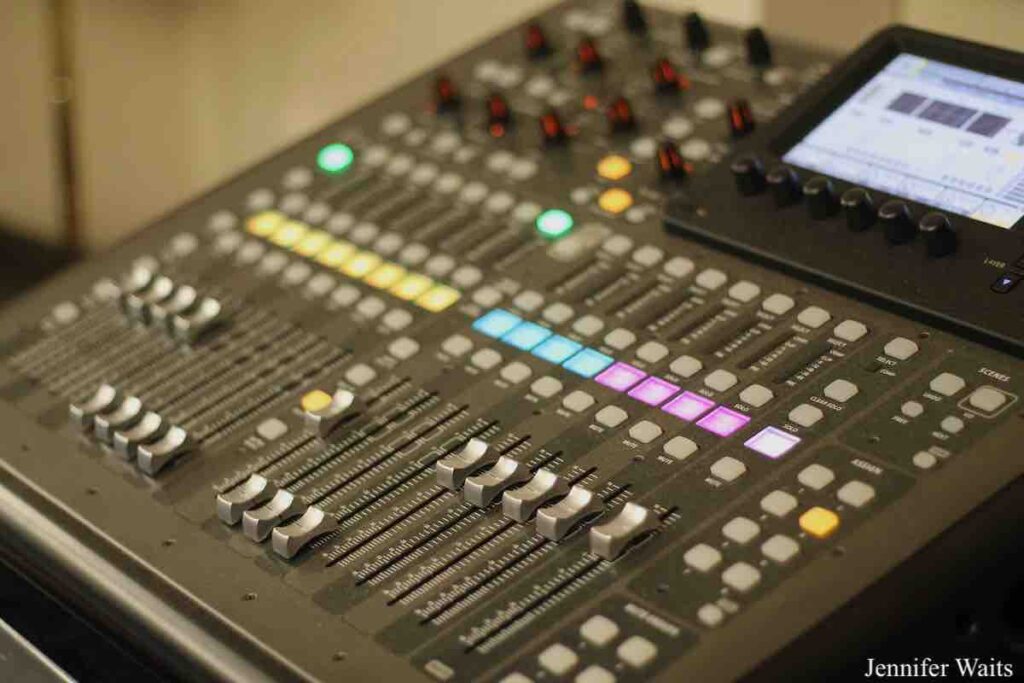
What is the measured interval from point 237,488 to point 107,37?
5.83 feet

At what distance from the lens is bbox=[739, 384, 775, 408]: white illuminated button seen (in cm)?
104

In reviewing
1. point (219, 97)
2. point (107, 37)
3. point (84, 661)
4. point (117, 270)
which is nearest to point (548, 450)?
point (84, 661)

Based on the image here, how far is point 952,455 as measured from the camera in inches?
37.9

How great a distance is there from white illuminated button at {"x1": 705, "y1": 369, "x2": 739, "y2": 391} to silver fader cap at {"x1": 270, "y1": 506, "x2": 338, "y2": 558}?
0.81 ft

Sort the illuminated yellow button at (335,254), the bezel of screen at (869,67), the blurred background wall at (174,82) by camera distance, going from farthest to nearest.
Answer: the blurred background wall at (174,82)
the illuminated yellow button at (335,254)
the bezel of screen at (869,67)

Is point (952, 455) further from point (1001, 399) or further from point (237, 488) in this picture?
point (237, 488)

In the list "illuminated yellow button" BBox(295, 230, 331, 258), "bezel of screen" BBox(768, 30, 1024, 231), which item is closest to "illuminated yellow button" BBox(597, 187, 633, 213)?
"bezel of screen" BBox(768, 30, 1024, 231)

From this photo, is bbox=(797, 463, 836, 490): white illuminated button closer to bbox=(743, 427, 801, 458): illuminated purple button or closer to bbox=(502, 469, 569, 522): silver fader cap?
bbox=(743, 427, 801, 458): illuminated purple button

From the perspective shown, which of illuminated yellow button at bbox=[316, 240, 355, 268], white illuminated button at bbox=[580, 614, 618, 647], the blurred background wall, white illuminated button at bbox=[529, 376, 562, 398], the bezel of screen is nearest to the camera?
white illuminated button at bbox=[580, 614, 618, 647]

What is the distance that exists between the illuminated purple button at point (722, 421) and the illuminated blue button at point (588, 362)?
96 millimetres

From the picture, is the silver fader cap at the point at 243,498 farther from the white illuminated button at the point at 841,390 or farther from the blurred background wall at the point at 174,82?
the blurred background wall at the point at 174,82

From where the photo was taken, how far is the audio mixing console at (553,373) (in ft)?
3.08

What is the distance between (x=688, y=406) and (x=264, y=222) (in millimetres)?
474

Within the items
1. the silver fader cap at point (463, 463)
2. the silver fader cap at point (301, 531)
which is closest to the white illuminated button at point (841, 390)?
the silver fader cap at point (463, 463)
